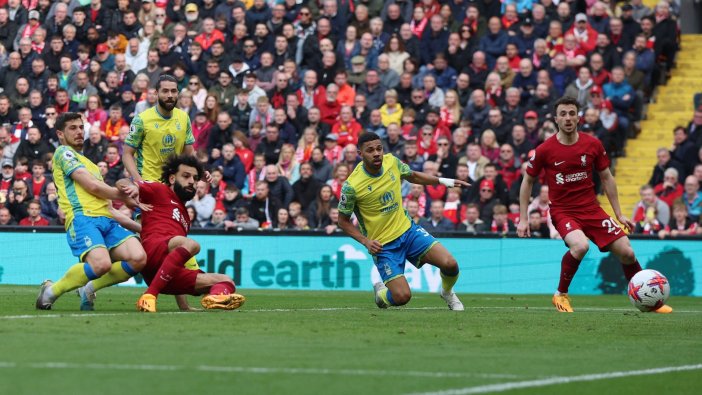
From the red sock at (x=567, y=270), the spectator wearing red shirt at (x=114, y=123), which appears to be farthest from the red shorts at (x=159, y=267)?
the spectator wearing red shirt at (x=114, y=123)

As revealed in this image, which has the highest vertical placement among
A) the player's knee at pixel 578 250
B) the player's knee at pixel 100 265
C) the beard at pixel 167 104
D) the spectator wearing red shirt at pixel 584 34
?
the spectator wearing red shirt at pixel 584 34

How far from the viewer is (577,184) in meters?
15.8

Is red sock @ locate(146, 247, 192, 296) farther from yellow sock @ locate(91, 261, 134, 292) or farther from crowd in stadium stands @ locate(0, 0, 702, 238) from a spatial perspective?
crowd in stadium stands @ locate(0, 0, 702, 238)

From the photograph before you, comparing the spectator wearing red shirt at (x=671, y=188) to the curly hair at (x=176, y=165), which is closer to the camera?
the curly hair at (x=176, y=165)

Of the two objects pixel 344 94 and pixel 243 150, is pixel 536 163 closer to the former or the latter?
pixel 243 150

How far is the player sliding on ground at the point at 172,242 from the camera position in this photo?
531 inches

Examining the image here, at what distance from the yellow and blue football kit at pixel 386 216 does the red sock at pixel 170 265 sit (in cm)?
242

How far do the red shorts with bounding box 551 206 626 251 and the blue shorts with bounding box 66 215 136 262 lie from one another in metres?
4.97

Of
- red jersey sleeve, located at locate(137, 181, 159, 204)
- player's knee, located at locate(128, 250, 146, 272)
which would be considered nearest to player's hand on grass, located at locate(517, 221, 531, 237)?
red jersey sleeve, located at locate(137, 181, 159, 204)

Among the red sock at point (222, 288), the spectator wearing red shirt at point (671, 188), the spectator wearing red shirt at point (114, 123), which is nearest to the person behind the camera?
the red sock at point (222, 288)

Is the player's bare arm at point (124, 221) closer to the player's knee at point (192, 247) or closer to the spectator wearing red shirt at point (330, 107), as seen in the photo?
the player's knee at point (192, 247)

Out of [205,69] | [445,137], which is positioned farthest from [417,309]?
[205,69]

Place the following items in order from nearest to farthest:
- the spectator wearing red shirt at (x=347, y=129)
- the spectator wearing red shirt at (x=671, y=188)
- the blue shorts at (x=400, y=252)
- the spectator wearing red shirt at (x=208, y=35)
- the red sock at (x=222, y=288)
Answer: the red sock at (x=222, y=288), the blue shorts at (x=400, y=252), the spectator wearing red shirt at (x=671, y=188), the spectator wearing red shirt at (x=347, y=129), the spectator wearing red shirt at (x=208, y=35)

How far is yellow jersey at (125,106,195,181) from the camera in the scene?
15016mm
